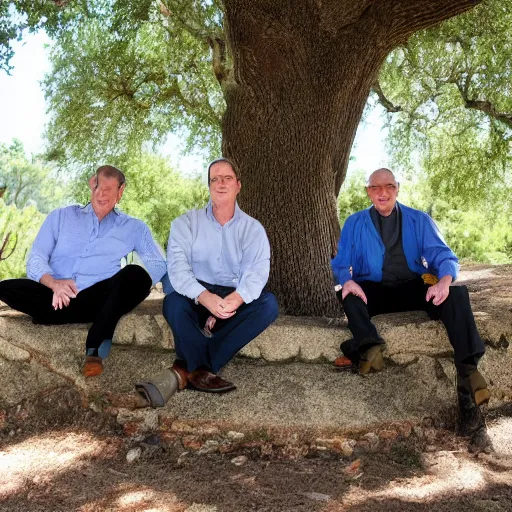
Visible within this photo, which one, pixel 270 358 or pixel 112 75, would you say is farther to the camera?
pixel 112 75

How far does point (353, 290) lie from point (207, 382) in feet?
3.76

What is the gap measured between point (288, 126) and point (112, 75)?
16.5ft

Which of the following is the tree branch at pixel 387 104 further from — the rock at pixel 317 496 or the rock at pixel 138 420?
the rock at pixel 317 496

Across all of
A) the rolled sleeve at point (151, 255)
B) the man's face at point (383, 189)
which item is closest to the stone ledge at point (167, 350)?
the rolled sleeve at point (151, 255)

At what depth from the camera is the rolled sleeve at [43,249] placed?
412 centimetres

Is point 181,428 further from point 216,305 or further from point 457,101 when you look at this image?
point 457,101

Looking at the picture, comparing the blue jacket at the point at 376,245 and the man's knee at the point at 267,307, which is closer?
the man's knee at the point at 267,307

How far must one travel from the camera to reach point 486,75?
895 centimetres

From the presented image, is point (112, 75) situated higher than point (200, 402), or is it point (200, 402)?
point (112, 75)

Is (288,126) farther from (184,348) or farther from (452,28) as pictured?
(452,28)

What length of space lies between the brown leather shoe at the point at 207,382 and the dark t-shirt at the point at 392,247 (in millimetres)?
1404

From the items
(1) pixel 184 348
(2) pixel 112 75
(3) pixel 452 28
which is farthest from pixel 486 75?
(1) pixel 184 348

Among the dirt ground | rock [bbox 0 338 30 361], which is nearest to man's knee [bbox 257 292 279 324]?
the dirt ground

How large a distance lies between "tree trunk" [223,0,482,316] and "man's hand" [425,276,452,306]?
1.74 meters
